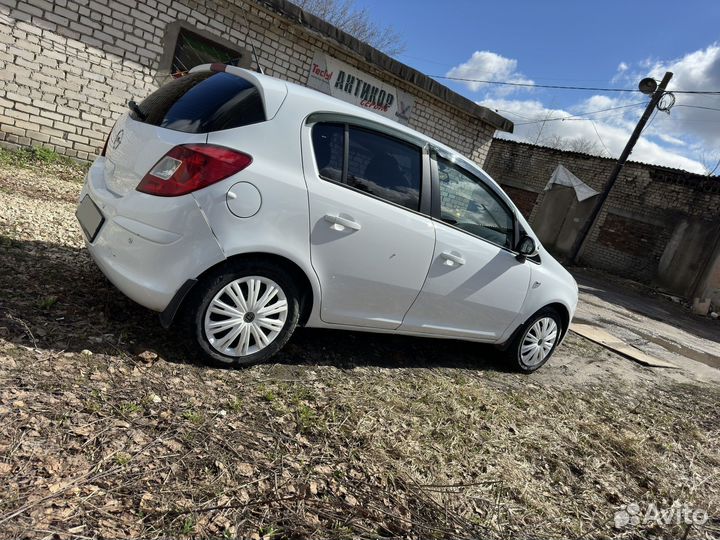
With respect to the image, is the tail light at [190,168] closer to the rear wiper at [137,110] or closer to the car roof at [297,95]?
the car roof at [297,95]

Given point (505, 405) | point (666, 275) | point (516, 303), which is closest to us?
point (505, 405)

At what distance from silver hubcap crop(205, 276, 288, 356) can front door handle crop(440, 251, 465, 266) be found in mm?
1177

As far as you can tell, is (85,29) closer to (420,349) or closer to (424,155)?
(424,155)

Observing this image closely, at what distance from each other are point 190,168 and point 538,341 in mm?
3306

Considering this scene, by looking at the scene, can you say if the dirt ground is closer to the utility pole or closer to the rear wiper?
the rear wiper

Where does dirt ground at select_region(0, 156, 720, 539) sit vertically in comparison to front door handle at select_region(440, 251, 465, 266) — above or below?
below

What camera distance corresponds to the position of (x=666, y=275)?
15.4 m

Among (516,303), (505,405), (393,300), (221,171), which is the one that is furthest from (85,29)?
(505,405)

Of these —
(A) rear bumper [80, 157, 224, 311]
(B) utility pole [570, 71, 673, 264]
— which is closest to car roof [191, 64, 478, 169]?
(A) rear bumper [80, 157, 224, 311]

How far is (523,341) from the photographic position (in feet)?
13.8

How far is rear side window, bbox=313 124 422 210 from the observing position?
2865 millimetres

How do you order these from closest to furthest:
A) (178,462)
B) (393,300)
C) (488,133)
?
1. (178,462)
2. (393,300)
3. (488,133)

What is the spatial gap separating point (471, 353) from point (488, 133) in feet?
28.1

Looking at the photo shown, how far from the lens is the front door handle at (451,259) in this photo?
3325mm
